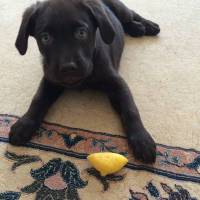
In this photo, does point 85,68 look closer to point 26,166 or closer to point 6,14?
point 26,166

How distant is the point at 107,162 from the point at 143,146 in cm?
16

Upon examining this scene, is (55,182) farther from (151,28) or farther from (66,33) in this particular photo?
(151,28)

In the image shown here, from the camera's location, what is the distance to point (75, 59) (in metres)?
1.45

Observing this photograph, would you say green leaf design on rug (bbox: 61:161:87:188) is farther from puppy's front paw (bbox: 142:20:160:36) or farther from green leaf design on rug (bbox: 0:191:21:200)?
puppy's front paw (bbox: 142:20:160:36)

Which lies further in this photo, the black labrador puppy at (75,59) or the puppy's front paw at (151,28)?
the puppy's front paw at (151,28)

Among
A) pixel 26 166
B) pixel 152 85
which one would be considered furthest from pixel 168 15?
pixel 26 166

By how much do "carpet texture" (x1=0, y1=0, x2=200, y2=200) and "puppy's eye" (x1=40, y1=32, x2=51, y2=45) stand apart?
13.5 inches

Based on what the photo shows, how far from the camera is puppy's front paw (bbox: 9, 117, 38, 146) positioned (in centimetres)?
153

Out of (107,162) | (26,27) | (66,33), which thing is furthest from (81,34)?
(107,162)

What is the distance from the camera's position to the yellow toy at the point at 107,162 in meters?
1.35

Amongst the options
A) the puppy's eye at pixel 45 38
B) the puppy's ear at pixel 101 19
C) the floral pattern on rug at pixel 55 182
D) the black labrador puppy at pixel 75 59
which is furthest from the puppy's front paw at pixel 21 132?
the puppy's ear at pixel 101 19

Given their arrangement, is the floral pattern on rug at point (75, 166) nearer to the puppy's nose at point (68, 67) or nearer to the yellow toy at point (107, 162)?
the yellow toy at point (107, 162)

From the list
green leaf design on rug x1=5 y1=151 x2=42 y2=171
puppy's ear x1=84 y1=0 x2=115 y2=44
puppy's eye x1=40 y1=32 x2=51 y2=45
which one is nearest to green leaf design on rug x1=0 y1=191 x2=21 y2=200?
green leaf design on rug x1=5 y1=151 x2=42 y2=171

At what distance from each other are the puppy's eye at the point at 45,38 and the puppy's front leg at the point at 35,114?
26 centimetres
